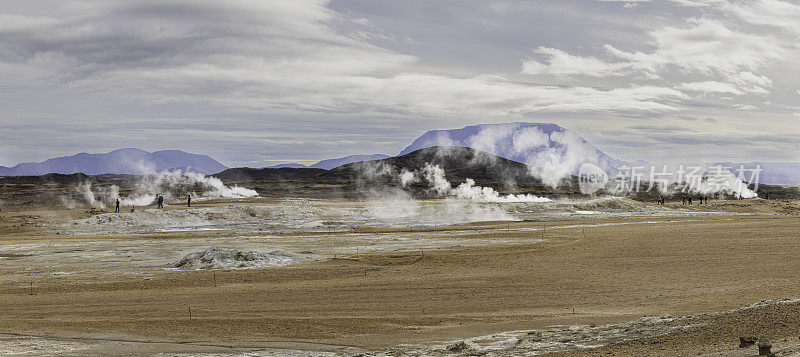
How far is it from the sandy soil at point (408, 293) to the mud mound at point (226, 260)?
0.94 metres

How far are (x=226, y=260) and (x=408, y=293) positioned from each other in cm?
1150

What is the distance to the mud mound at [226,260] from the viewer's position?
96.7 ft

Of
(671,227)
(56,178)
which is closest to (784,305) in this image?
(671,227)

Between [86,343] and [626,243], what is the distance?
1106 inches

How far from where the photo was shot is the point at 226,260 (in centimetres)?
3000

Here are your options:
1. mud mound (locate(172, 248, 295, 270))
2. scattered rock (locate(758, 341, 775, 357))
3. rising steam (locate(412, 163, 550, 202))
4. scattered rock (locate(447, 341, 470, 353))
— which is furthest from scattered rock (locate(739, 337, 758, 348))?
rising steam (locate(412, 163, 550, 202))

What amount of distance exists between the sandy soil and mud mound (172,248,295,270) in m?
0.94

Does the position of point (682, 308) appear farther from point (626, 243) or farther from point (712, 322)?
point (626, 243)

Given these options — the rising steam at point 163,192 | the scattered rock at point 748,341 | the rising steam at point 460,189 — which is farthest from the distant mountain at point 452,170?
the scattered rock at point 748,341

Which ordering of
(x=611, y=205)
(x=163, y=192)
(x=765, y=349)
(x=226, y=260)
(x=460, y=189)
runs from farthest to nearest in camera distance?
(x=460, y=189), (x=163, y=192), (x=611, y=205), (x=226, y=260), (x=765, y=349)

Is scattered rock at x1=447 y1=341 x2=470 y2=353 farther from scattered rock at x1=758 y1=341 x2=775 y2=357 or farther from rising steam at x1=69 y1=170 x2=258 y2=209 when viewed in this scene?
rising steam at x1=69 y1=170 x2=258 y2=209

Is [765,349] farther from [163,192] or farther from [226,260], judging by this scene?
[163,192]

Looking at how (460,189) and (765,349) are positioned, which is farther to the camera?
(460,189)

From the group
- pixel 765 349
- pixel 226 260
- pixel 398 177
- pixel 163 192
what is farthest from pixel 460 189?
pixel 765 349
